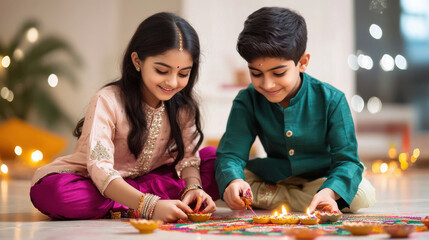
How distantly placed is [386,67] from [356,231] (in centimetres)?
558

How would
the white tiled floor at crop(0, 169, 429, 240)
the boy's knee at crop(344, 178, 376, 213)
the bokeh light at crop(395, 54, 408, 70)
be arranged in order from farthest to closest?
the bokeh light at crop(395, 54, 408, 70) → the boy's knee at crop(344, 178, 376, 213) → the white tiled floor at crop(0, 169, 429, 240)

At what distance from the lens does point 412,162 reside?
19.3 feet

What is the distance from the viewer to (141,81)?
6.83 ft

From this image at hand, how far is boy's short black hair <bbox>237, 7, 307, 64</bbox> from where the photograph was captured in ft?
6.14

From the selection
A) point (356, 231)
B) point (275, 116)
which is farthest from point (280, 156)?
point (356, 231)

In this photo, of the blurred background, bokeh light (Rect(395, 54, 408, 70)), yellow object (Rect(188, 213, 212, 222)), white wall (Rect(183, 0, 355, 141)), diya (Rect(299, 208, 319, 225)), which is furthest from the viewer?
bokeh light (Rect(395, 54, 408, 70))

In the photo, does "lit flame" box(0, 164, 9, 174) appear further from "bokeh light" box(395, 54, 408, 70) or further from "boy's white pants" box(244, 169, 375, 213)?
"bokeh light" box(395, 54, 408, 70)

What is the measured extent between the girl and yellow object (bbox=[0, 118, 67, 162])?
13.2 ft

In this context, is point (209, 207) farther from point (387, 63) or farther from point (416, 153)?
point (387, 63)

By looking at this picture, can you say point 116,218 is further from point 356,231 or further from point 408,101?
point 408,101

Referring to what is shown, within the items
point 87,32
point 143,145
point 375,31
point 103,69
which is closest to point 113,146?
point 143,145

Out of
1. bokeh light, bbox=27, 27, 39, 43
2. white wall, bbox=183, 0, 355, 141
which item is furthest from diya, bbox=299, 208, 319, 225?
bokeh light, bbox=27, 27, 39, 43

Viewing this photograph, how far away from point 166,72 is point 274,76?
38 cm

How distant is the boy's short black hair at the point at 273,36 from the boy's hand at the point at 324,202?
493mm
